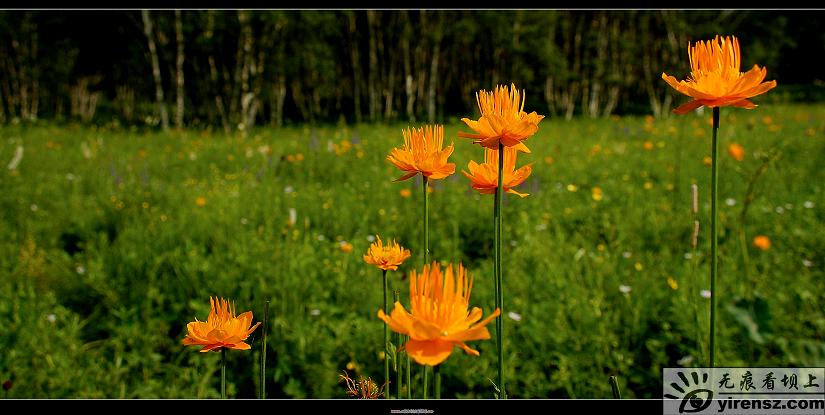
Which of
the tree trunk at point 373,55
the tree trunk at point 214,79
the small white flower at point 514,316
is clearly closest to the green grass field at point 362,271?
the small white flower at point 514,316

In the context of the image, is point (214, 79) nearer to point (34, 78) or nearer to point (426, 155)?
point (34, 78)

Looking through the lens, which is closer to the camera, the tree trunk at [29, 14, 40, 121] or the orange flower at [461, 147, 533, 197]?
the orange flower at [461, 147, 533, 197]

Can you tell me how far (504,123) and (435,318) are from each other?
202 mm

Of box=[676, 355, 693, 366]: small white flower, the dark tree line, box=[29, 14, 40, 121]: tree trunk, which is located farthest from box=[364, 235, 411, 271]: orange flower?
box=[29, 14, 40, 121]: tree trunk

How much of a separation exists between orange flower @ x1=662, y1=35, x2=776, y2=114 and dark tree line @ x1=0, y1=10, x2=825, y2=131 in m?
4.32

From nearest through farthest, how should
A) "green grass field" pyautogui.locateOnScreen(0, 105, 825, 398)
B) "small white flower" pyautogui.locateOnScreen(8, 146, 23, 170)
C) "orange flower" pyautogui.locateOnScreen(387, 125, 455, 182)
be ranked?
"orange flower" pyautogui.locateOnScreen(387, 125, 455, 182)
"green grass field" pyautogui.locateOnScreen(0, 105, 825, 398)
"small white flower" pyautogui.locateOnScreen(8, 146, 23, 170)

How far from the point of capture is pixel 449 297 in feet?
1.57

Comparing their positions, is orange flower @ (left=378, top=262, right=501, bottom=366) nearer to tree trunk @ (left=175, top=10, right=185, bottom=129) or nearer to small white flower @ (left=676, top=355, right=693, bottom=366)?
small white flower @ (left=676, top=355, right=693, bottom=366)

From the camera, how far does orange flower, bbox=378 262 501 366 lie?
460 mm

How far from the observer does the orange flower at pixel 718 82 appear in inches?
21.7

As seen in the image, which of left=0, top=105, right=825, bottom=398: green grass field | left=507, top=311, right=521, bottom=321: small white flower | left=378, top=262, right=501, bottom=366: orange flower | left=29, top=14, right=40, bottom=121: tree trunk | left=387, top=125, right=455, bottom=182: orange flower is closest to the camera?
left=378, top=262, right=501, bottom=366: orange flower

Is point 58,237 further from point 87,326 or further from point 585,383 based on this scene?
point 585,383

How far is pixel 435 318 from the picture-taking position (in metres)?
0.48

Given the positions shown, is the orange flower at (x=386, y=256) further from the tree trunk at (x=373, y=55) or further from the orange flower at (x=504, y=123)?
the tree trunk at (x=373, y=55)
